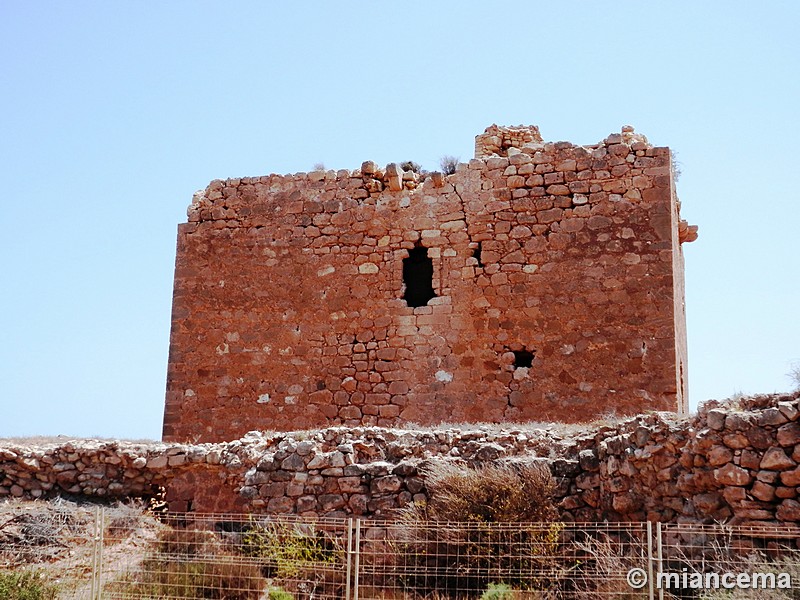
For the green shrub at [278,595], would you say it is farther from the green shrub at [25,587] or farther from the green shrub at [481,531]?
the green shrub at [25,587]

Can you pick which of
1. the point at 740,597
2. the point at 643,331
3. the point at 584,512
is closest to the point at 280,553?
the point at 584,512

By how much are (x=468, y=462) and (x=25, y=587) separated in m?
4.05

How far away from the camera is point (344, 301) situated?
13305 millimetres

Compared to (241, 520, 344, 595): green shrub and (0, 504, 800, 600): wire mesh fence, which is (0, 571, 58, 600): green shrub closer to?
(0, 504, 800, 600): wire mesh fence

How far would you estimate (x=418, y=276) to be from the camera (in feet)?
44.0

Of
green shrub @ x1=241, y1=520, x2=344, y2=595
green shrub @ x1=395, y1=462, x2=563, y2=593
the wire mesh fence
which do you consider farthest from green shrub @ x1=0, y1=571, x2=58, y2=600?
green shrub @ x1=395, y1=462, x2=563, y2=593

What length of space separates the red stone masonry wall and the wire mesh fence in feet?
12.5

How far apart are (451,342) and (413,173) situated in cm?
256

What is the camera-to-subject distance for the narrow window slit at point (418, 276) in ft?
43.5

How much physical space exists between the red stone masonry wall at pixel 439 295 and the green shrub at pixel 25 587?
479 cm

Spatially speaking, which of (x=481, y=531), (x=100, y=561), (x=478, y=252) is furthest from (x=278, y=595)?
(x=478, y=252)

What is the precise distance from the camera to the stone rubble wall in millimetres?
7211

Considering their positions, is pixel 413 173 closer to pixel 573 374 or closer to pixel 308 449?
pixel 573 374

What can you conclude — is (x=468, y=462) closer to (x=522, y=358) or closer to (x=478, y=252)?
(x=522, y=358)
